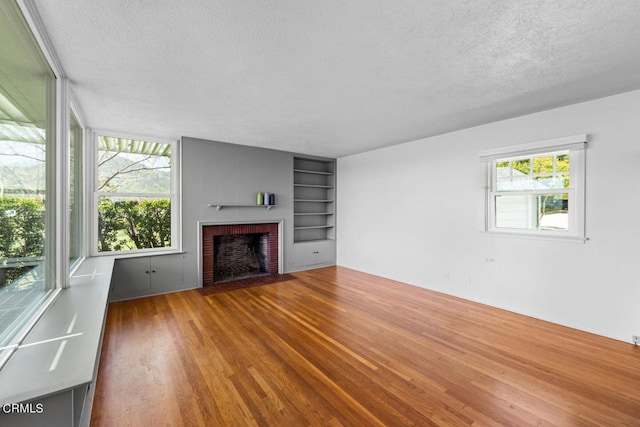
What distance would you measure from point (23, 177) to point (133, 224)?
301cm

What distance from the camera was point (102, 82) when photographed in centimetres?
260

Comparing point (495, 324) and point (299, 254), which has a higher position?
point (299, 254)

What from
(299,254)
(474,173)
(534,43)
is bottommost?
(299,254)

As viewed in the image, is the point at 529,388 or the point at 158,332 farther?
the point at 158,332

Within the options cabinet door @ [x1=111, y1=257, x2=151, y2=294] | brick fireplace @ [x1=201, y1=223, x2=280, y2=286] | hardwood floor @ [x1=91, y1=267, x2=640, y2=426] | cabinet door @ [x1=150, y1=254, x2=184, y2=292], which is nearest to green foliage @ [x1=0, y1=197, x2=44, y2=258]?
hardwood floor @ [x1=91, y1=267, x2=640, y2=426]

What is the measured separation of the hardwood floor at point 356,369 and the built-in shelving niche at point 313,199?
294 cm

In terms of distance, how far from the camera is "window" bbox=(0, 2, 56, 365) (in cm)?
145

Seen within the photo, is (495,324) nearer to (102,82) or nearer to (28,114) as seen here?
(28,114)

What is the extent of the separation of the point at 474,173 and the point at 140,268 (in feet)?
17.4


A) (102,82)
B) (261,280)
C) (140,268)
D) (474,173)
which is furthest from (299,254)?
(102,82)

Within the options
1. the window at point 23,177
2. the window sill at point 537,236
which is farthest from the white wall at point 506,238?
the window at point 23,177

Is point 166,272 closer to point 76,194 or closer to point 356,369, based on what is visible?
point 76,194

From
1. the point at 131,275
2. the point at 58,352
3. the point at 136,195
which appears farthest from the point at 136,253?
the point at 58,352

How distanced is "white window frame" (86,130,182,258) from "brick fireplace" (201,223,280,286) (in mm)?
478
